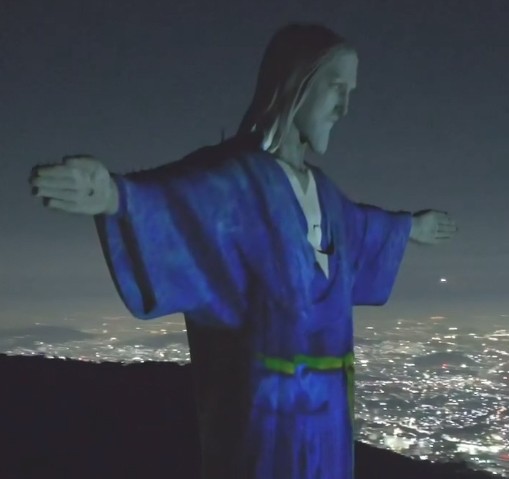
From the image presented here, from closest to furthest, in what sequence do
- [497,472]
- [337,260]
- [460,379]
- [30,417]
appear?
[337,260]
[30,417]
[497,472]
[460,379]

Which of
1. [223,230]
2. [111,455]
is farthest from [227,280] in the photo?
[111,455]

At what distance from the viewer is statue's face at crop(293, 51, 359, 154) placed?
102 inches

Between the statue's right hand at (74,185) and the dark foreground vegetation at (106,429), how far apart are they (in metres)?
3.66

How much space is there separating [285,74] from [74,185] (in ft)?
3.01

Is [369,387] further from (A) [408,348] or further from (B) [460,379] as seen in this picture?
(B) [460,379]

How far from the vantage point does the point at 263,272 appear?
2471 millimetres

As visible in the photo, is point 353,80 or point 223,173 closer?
point 223,173

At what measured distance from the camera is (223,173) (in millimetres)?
2477

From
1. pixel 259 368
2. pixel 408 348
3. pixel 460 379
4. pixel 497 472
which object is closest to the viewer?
pixel 259 368

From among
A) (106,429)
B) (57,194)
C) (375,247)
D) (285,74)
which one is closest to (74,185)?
(57,194)

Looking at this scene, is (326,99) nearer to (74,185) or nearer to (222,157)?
(222,157)

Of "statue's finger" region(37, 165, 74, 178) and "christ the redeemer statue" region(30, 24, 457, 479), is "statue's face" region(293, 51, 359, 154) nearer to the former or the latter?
"christ the redeemer statue" region(30, 24, 457, 479)

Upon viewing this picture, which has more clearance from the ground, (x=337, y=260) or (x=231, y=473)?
(x=337, y=260)

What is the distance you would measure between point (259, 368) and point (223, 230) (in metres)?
0.44
